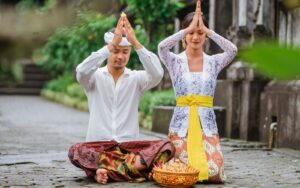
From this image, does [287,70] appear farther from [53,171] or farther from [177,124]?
[53,171]

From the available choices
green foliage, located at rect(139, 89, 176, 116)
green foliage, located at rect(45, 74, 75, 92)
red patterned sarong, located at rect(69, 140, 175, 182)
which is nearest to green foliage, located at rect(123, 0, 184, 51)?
green foliage, located at rect(139, 89, 176, 116)

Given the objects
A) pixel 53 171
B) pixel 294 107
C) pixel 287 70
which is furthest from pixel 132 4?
pixel 287 70

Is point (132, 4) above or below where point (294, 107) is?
above

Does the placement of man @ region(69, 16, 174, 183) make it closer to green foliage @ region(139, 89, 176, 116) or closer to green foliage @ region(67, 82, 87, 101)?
green foliage @ region(139, 89, 176, 116)

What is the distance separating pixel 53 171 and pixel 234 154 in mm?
2577

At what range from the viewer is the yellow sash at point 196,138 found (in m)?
4.52

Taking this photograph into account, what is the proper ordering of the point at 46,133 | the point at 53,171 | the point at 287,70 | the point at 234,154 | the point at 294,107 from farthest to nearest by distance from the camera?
the point at 46,133 < the point at 294,107 < the point at 234,154 < the point at 53,171 < the point at 287,70

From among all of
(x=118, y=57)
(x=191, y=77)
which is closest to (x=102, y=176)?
(x=118, y=57)

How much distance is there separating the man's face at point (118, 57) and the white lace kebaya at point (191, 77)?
286mm

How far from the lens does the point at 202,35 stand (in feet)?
14.8

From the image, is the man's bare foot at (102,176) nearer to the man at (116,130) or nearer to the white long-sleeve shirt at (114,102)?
Result: the man at (116,130)

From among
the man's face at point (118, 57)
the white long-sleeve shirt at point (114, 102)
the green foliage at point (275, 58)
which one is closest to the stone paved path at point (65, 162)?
the white long-sleeve shirt at point (114, 102)

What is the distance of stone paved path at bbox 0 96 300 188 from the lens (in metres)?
4.71

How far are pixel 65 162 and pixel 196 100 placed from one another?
6.87 ft
